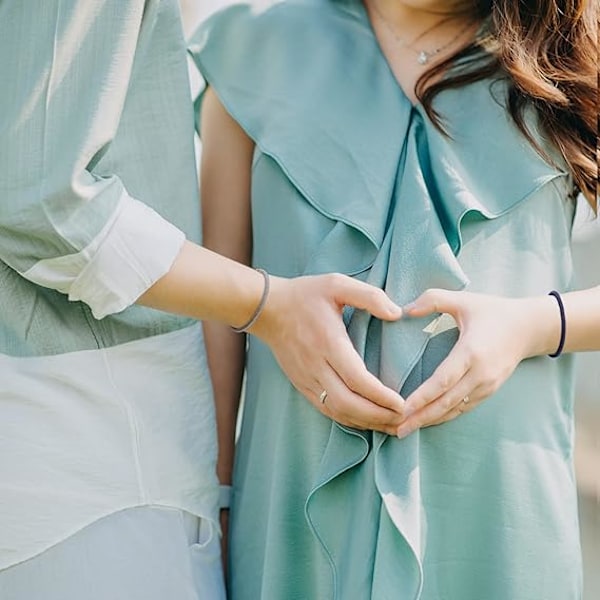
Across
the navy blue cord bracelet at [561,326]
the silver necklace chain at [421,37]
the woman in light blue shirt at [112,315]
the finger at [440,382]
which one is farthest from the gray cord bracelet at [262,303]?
the silver necklace chain at [421,37]

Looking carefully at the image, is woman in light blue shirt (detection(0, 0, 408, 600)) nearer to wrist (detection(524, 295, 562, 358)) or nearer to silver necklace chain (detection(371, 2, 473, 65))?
wrist (detection(524, 295, 562, 358))

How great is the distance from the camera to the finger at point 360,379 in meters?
1.54

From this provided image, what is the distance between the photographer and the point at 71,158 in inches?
54.2

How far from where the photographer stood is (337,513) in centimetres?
165

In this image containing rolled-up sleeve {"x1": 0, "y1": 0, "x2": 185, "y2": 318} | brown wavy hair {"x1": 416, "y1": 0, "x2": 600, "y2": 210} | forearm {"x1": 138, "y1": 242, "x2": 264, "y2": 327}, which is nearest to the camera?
rolled-up sleeve {"x1": 0, "y1": 0, "x2": 185, "y2": 318}

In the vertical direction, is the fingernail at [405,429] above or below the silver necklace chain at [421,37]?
below

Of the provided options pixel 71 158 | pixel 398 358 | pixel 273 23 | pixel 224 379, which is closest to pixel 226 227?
pixel 224 379

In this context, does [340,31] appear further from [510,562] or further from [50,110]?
Result: [510,562]

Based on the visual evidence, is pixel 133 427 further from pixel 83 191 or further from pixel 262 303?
pixel 83 191

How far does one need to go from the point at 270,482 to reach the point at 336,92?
2.07 ft

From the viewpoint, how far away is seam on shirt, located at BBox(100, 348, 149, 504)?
155 centimetres

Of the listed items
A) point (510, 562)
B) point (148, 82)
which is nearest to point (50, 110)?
point (148, 82)

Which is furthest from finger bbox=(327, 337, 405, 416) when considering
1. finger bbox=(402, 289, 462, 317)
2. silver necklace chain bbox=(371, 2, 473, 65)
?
silver necklace chain bbox=(371, 2, 473, 65)

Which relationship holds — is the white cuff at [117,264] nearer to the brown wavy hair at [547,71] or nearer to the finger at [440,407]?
the finger at [440,407]
